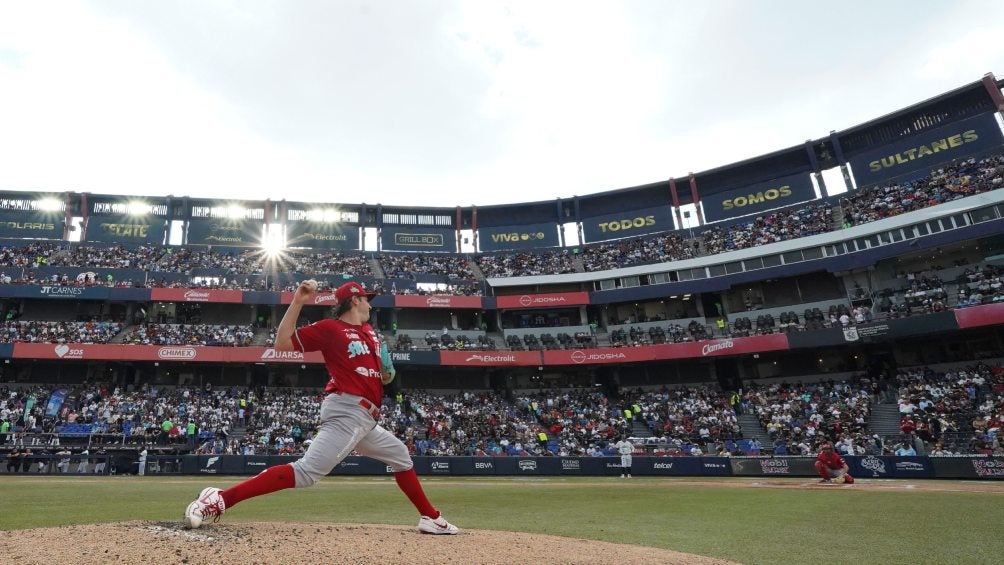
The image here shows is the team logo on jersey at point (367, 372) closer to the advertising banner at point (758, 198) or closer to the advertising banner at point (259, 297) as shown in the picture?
the advertising banner at point (259, 297)

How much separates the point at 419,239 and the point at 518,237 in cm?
827

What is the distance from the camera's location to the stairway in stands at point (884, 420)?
24.7m

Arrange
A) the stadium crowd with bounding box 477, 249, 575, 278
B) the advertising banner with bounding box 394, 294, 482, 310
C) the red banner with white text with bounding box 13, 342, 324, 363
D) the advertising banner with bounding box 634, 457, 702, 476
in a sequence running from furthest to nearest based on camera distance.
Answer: the stadium crowd with bounding box 477, 249, 575, 278 < the advertising banner with bounding box 394, 294, 482, 310 < the red banner with white text with bounding box 13, 342, 324, 363 < the advertising banner with bounding box 634, 457, 702, 476

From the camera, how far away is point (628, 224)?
4409 cm

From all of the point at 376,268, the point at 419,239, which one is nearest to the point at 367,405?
the point at 376,268

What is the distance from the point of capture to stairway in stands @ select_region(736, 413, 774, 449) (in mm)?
26859

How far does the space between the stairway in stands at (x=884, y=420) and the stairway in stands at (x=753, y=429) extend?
4.41 meters

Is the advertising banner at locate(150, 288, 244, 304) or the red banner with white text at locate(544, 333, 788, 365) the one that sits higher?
the advertising banner at locate(150, 288, 244, 304)

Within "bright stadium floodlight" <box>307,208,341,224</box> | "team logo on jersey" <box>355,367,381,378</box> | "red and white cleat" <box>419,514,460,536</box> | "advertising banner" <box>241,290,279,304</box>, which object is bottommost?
"red and white cleat" <box>419,514,460,536</box>

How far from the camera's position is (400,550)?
410 cm

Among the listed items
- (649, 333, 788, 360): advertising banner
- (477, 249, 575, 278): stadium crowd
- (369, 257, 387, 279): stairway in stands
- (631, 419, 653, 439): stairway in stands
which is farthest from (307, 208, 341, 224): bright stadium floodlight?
(631, 419, 653, 439): stairway in stands

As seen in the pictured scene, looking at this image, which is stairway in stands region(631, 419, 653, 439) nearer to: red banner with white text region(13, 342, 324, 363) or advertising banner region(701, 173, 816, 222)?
red banner with white text region(13, 342, 324, 363)

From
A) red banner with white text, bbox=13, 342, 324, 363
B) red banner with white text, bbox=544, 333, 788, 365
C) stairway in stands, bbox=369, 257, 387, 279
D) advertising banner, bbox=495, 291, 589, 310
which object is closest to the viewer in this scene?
red banner with white text, bbox=13, 342, 324, 363

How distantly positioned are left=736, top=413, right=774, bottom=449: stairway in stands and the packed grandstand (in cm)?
12
